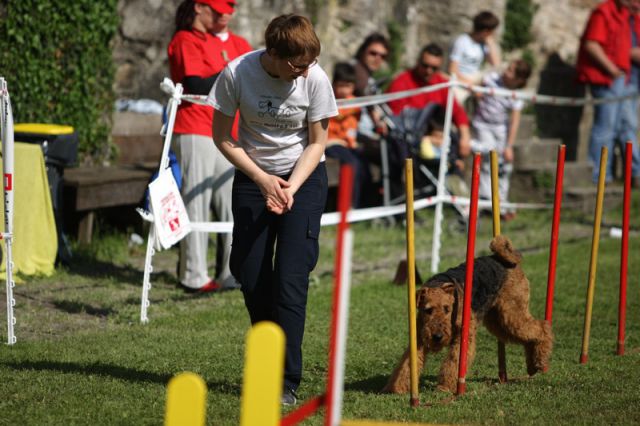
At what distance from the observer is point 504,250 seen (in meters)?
5.62

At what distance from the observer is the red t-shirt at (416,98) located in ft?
38.0

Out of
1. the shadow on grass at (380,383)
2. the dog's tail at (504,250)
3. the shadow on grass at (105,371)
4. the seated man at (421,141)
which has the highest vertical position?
the seated man at (421,141)

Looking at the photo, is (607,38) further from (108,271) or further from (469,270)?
(469,270)

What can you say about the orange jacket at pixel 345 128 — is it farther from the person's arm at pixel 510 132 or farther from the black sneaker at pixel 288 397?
the black sneaker at pixel 288 397

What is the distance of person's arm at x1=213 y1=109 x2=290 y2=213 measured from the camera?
199 inches

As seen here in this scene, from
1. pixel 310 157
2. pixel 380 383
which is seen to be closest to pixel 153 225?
pixel 380 383

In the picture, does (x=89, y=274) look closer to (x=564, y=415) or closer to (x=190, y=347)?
(x=190, y=347)

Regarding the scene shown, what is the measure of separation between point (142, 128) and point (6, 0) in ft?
7.83

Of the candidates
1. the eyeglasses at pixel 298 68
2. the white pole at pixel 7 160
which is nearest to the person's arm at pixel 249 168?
the eyeglasses at pixel 298 68

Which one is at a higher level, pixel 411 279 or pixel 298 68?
pixel 298 68

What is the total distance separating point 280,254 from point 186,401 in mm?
1952

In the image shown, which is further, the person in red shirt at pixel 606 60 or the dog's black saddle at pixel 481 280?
the person in red shirt at pixel 606 60

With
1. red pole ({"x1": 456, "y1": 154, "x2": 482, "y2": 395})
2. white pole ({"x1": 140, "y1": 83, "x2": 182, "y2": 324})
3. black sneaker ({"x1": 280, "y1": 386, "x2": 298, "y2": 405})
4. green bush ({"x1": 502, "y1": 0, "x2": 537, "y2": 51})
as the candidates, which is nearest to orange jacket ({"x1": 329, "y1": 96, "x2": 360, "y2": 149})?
white pole ({"x1": 140, "y1": 83, "x2": 182, "y2": 324})

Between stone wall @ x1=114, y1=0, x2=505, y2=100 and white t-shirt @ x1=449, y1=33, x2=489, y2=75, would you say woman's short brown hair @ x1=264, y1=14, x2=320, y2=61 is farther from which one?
white t-shirt @ x1=449, y1=33, x2=489, y2=75
